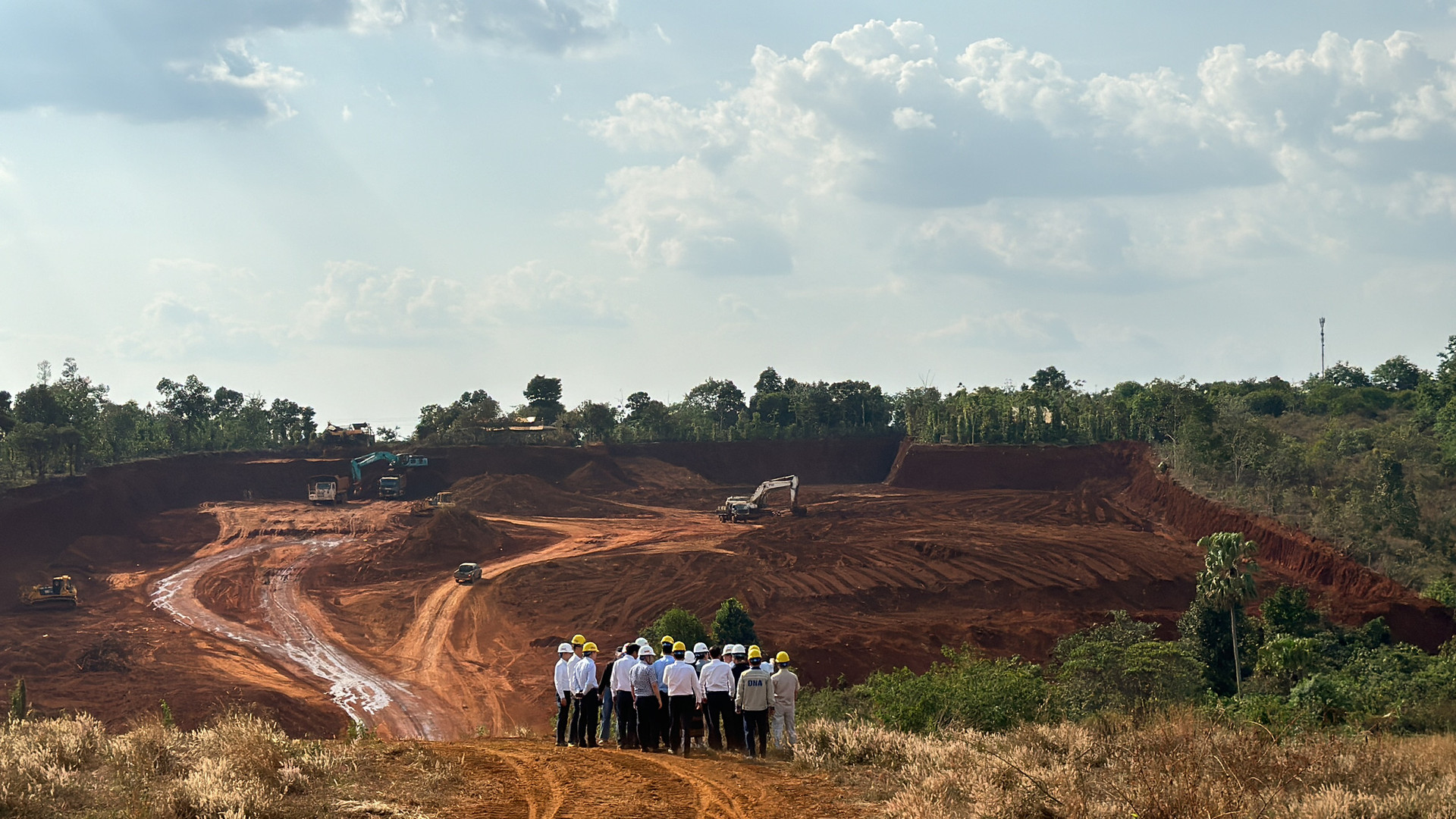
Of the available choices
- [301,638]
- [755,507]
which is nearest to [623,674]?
[301,638]

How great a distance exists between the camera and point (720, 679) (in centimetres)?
1246

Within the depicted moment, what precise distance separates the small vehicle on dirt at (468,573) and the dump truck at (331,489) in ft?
68.6

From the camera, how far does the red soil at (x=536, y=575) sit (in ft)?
81.5

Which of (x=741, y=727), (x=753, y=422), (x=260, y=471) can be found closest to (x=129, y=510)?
(x=260, y=471)

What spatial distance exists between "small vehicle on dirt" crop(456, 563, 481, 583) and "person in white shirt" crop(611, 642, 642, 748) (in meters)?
22.3

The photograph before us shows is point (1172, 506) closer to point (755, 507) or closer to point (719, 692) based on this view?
point (755, 507)

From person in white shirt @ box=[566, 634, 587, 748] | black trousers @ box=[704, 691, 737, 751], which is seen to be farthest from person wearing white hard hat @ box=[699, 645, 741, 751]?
person in white shirt @ box=[566, 634, 587, 748]

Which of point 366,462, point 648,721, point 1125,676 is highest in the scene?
point 366,462

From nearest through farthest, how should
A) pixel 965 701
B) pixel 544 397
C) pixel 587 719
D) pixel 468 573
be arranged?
pixel 587 719 < pixel 965 701 < pixel 468 573 < pixel 544 397

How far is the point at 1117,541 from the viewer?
3844cm

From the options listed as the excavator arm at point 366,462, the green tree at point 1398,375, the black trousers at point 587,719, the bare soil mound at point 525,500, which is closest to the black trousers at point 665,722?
the black trousers at point 587,719

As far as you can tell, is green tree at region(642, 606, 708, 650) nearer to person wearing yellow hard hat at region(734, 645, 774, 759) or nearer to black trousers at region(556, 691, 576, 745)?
black trousers at region(556, 691, 576, 745)

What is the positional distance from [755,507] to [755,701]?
3591 cm

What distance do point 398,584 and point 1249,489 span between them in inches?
1327
